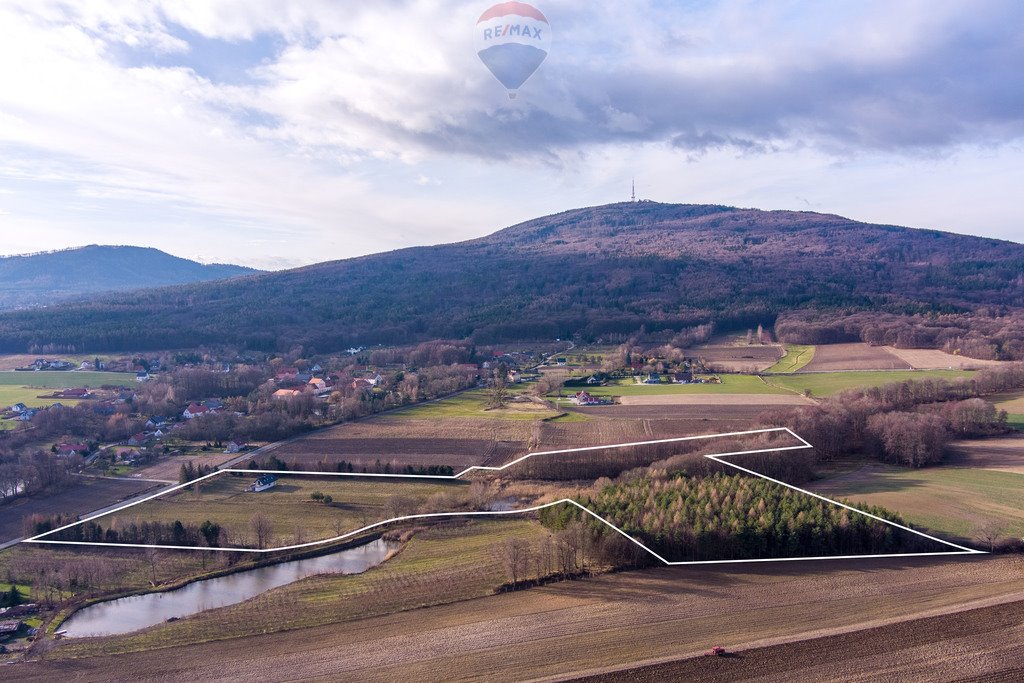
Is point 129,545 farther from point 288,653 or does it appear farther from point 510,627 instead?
point 510,627

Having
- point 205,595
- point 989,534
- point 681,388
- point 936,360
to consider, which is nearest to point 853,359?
point 936,360

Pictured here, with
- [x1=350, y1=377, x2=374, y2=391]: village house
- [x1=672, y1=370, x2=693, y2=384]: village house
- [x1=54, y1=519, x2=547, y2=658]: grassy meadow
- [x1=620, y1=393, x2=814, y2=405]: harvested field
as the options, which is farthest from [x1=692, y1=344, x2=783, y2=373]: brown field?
[x1=54, y1=519, x2=547, y2=658]: grassy meadow

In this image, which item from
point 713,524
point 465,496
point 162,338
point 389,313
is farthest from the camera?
point 389,313

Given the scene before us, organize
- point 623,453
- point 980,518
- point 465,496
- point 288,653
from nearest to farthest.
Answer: point 288,653 → point 980,518 → point 465,496 → point 623,453

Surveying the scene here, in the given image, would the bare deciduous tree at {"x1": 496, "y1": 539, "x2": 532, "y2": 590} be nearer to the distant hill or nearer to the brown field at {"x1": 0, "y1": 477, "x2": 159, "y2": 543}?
the brown field at {"x1": 0, "y1": 477, "x2": 159, "y2": 543}

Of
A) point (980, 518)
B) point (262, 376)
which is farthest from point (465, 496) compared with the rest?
point (262, 376)

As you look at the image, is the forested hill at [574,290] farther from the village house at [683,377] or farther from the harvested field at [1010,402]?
the harvested field at [1010,402]
